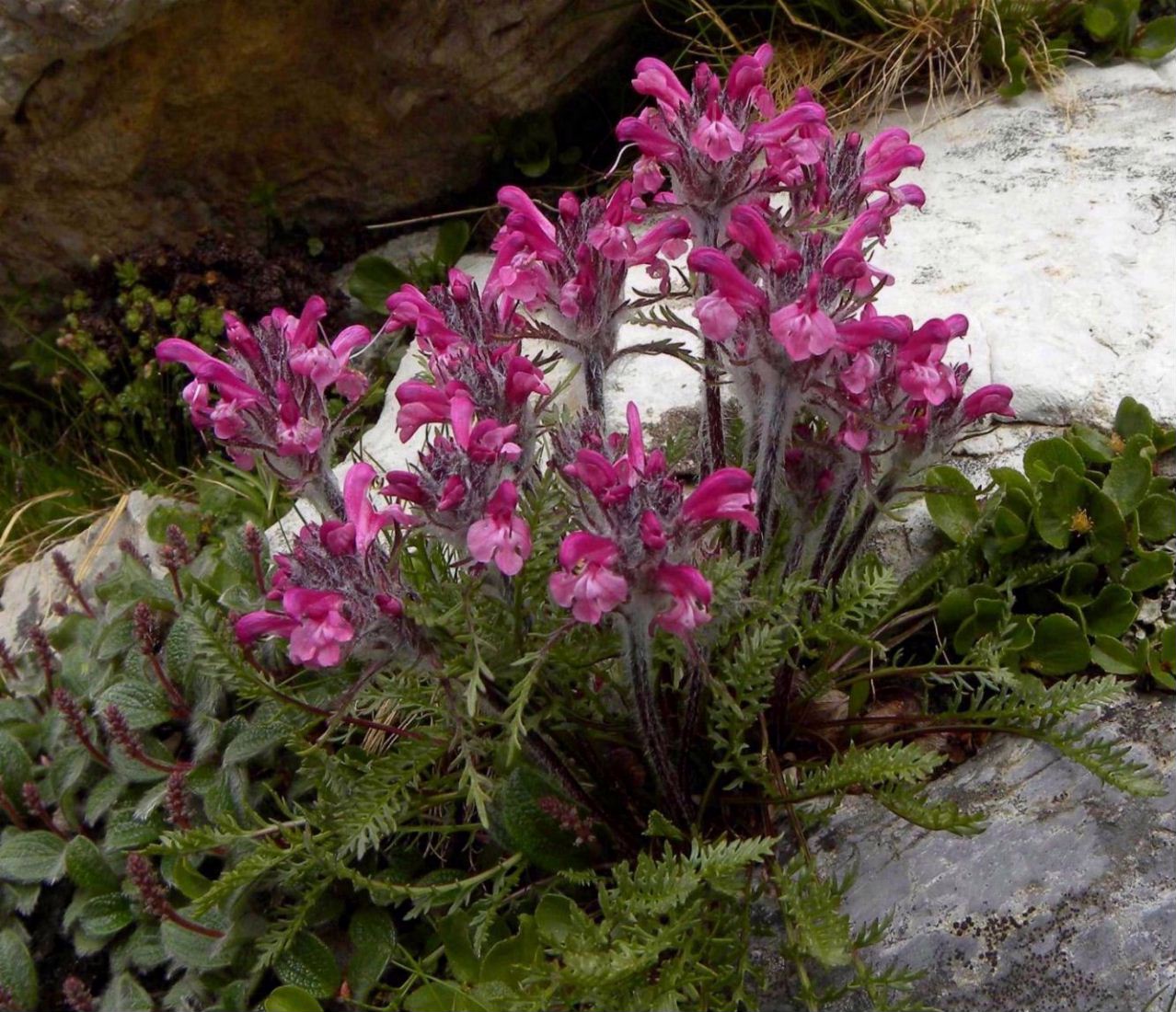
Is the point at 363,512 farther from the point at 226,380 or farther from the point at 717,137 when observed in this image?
the point at 717,137

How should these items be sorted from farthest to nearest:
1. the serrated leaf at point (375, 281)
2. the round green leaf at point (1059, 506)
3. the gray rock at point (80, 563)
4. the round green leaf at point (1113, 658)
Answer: the serrated leaf at point (375, 281)
the gray rock at point (80, 563)
the round green leaf at point (1059, 506)
the round green leaf at point (1113, 658)

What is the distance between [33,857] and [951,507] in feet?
7.77

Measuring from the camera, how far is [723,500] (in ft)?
5.52

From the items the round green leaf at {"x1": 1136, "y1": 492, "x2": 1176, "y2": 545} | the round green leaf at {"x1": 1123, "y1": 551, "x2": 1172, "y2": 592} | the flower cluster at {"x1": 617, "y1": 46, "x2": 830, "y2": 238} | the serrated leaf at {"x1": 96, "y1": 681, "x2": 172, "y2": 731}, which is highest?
the flower cluster at {"x1": 617, "y1": 46, "x2": 830, "y2": 238}

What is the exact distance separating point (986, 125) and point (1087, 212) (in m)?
0.67

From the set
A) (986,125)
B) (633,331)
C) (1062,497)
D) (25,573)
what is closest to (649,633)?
(1062,497)

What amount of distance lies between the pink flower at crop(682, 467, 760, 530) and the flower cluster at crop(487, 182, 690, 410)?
1.62 feet

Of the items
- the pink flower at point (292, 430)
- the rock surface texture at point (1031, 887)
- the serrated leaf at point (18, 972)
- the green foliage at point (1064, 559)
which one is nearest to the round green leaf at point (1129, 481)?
the green foliage at point (1064, 559)

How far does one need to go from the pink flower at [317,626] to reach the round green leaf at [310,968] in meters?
0.92

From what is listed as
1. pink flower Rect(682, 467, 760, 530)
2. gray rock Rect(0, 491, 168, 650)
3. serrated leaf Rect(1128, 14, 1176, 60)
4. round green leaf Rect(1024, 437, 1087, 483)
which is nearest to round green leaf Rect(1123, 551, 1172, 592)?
round green leaf Rect(1024, 437, 1087, 483)

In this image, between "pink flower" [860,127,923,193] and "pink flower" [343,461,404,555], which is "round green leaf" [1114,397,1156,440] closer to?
"pink flower" [860,127,923,193]

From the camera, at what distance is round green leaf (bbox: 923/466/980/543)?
2578mm

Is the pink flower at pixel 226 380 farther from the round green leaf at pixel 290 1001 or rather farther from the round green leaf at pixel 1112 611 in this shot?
the round green leaf at pixel 1112 611

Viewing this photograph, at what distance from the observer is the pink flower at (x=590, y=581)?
5.23ft
